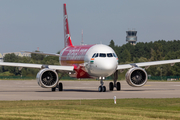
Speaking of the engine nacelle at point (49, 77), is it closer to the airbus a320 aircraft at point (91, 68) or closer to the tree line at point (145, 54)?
the airbus a320 aircraft at point (91, 68)

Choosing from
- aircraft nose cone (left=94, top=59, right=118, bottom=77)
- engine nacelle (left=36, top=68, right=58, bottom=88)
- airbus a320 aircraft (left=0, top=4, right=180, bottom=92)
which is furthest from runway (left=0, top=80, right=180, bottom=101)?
aircraft nose cone (left=94, top=59, right=118, bottom=77)

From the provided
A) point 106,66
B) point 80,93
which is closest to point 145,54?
point 106,66

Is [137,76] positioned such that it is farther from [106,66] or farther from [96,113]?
Answer: [96,113]

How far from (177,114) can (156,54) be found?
149 metres

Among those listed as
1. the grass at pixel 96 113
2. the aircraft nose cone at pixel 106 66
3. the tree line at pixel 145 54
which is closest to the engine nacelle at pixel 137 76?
the aircraft nose cone at pixel 106 66

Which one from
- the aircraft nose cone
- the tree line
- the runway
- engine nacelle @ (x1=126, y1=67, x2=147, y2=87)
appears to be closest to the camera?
the runway

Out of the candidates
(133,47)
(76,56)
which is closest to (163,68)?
(133,47)

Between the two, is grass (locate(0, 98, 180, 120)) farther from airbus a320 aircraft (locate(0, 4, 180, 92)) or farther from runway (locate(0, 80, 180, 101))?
airbus a320 aircraft (locate(0, 4, 180, 92))

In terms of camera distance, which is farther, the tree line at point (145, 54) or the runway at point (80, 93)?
the tree line at point (145, 54)

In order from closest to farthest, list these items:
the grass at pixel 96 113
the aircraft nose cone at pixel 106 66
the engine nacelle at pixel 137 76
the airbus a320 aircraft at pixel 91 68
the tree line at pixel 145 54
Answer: the grass at pixel 96 113 → the aircraft nose cone at pixel 106 66 → the airbus a320 aircraft at pixel 91 68 → the engine nacelle at pixel 137 76 → the tree line at pixel 145 54

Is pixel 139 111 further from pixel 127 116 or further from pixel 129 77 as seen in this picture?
pixel 129 77

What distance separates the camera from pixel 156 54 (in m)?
166

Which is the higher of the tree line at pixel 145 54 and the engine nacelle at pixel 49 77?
the tree line at pixel 145 54

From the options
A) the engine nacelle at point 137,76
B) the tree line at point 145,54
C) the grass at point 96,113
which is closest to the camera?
the grass at point 96,113
